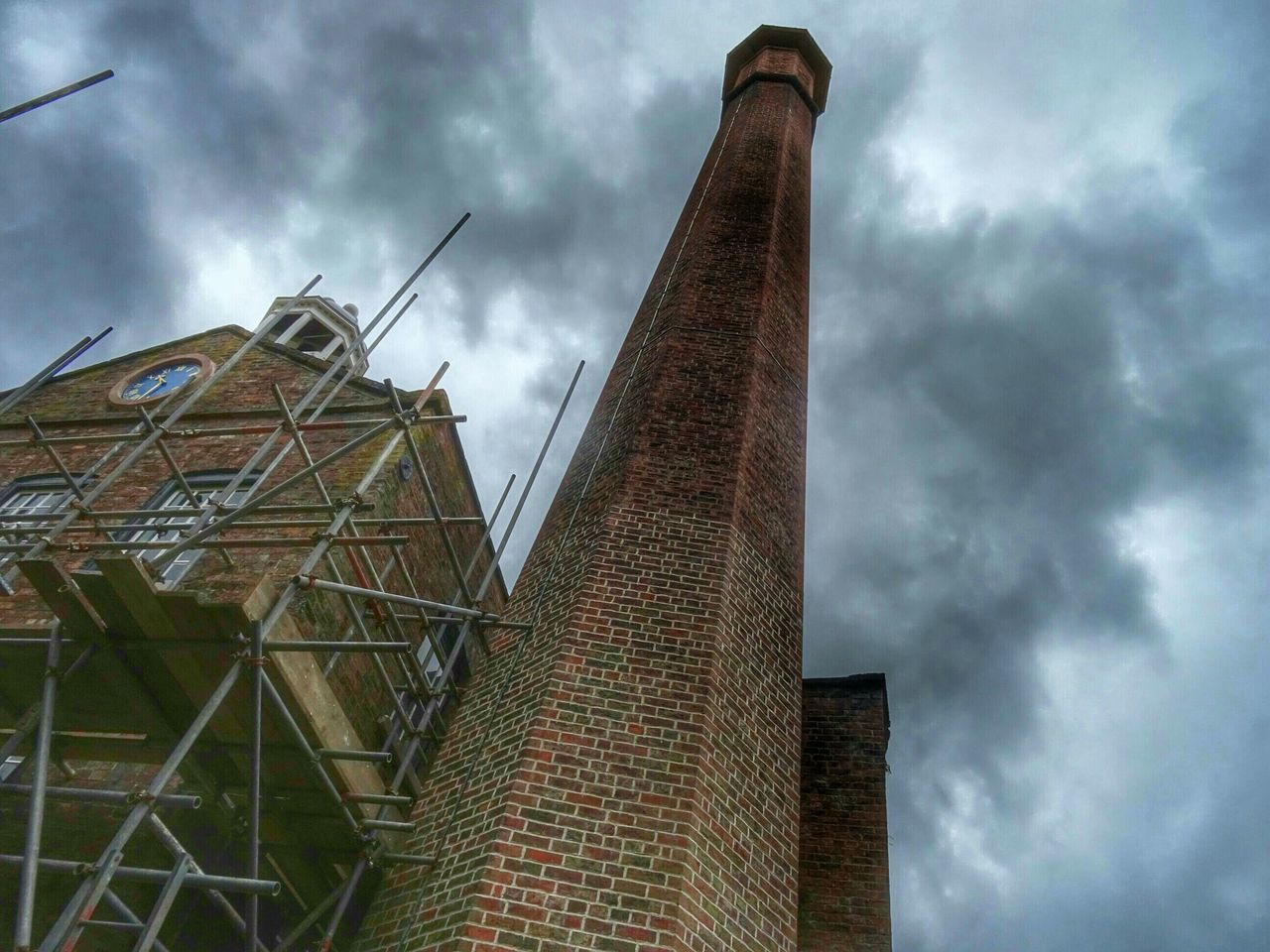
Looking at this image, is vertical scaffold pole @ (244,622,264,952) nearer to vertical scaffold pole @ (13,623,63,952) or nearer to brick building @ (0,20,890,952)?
brick building @ (0,20,890,952)

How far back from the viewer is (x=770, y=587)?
771 cm

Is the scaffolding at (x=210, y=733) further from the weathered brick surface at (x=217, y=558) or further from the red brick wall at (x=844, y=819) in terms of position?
the red brick wall at (x=844, y=819)

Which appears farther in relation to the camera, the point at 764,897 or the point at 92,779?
the point at 92,779

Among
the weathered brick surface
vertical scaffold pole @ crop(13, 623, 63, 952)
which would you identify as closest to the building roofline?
the weathered brick surface

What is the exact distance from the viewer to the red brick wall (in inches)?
293

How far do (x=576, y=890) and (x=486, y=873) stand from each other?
1.70 feet

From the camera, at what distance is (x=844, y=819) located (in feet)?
26.9

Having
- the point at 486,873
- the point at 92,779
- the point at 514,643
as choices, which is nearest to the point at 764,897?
the point at 486,873

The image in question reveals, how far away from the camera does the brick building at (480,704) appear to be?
5.10 meters

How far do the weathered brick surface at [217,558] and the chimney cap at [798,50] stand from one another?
12.0m

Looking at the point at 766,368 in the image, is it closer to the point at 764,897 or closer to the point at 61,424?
the point at 764,897

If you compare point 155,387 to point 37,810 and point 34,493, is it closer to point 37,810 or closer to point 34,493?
point 34,493

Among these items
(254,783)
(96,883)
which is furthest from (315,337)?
A: (96,883)

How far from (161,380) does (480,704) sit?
878 cm
